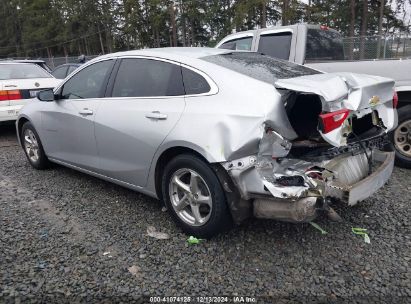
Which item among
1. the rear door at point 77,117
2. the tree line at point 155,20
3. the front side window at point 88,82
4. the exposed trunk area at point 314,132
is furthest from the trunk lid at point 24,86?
the tree line at point 155,20

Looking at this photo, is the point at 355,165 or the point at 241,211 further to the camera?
the point at 355,165

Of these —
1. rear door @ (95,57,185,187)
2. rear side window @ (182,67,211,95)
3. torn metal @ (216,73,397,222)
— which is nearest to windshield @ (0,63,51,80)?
rear door @ (95,57,185,187)

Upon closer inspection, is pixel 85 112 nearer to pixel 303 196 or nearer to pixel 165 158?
pixel 165 158

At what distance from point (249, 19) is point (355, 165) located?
30595 millimetres

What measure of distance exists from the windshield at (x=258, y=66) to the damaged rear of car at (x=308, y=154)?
0.02m

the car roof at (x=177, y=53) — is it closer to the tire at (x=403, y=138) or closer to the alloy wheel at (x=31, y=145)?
the alloy wheel at (x=31, y=145)

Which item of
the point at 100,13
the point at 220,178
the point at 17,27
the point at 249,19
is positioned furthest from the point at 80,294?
the point at 17,27

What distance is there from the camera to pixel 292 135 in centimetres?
300

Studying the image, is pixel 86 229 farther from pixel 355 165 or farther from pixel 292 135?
pixel 355 165

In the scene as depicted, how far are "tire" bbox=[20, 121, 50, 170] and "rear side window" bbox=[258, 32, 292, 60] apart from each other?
3697mm

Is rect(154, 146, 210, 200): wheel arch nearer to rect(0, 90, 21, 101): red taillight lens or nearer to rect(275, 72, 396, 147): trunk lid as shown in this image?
rect(275, 72, 396, 147): trunk lid

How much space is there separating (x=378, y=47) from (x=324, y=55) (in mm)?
9393

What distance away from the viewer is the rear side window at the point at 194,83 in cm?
325

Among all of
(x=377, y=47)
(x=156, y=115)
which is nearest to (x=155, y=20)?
(x=377, y=47)
